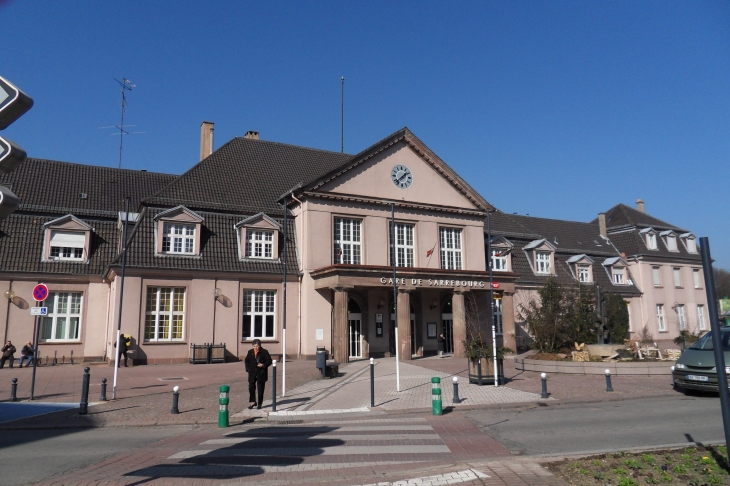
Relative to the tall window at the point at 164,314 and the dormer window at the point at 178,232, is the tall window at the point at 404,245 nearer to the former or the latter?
the dormer window at the point at 178,232

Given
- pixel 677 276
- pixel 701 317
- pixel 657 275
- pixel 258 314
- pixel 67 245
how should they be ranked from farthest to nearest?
1. pixel 701 317
2. pixel 677 276
3. pixel 657 275
4. pixel 258 314
5. pixel 67 245

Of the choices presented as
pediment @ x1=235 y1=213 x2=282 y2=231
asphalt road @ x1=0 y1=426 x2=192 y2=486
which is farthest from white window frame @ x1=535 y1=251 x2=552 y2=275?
asphalt road @ x1=0 y1=426 x2=192 y2=486

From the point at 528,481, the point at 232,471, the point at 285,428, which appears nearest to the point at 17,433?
the point at 285,428

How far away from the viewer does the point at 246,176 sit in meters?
32.4

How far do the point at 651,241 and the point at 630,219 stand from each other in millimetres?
2912

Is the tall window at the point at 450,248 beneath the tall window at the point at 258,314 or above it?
above

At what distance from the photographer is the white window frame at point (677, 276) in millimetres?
48062

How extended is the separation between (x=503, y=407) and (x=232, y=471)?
336 inches

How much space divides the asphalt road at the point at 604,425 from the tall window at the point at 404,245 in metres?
17.1

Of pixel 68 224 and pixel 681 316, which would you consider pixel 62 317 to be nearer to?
pixel 68 224

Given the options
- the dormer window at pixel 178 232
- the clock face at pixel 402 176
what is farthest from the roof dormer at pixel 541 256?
the dormer window at pixel 178 232

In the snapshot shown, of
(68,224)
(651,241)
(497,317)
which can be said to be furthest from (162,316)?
(651,241)

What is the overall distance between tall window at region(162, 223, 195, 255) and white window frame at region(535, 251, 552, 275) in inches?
970

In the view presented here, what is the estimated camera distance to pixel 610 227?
1984 inches
